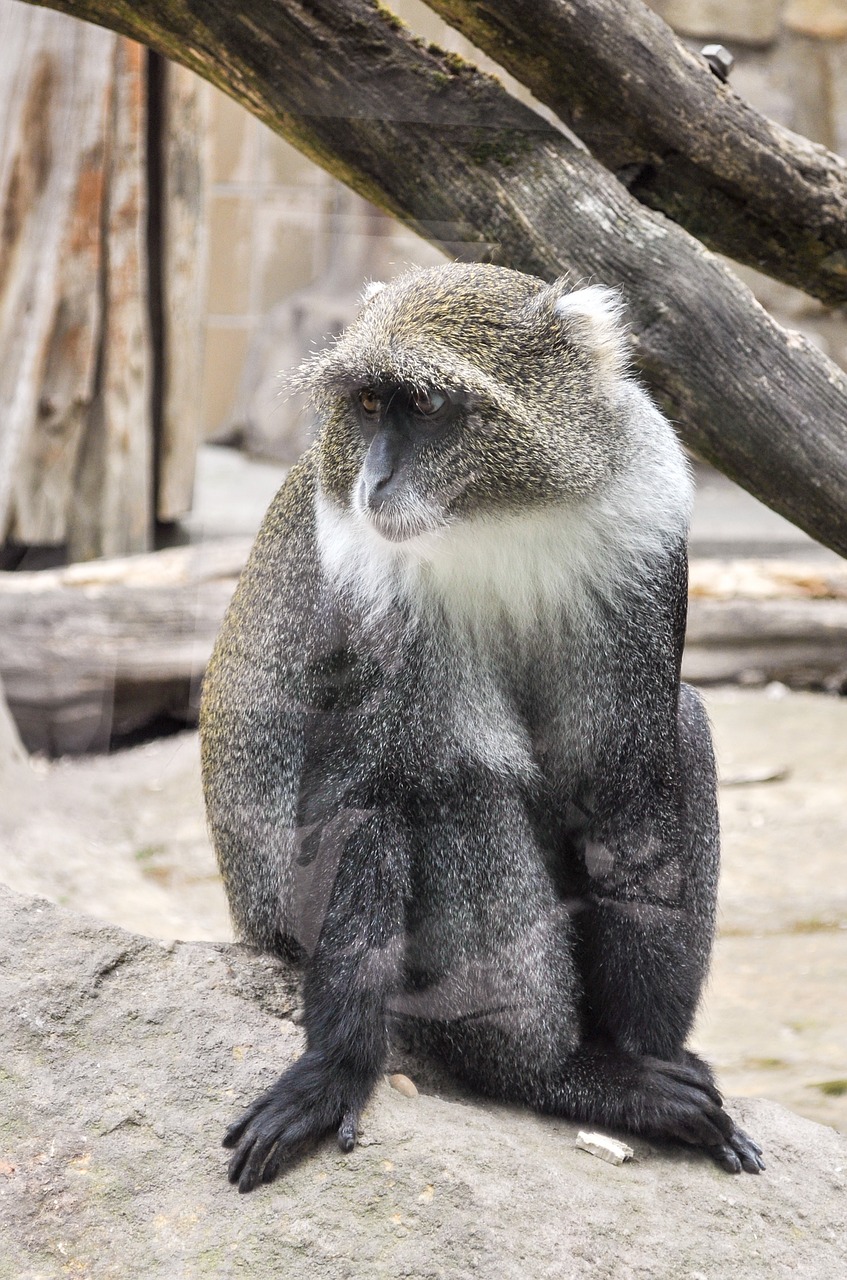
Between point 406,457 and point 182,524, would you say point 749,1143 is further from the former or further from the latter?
point 182,524

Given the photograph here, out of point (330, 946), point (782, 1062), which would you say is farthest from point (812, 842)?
point (330, 946)

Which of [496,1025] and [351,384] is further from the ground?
[351,384]

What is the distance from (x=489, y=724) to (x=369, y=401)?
2.50 feet

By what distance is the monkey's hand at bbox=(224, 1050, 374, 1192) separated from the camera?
2629mm

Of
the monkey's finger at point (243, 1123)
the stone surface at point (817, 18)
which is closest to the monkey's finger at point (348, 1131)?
the monkey's finger at point (243, 1123)

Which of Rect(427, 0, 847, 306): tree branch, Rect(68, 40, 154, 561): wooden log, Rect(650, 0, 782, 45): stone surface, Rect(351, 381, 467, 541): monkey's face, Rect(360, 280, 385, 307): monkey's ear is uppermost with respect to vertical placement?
Rect(650, 0, 782, 45): stone surface

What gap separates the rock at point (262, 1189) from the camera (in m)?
2.48

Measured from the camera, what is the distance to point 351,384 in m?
2.85

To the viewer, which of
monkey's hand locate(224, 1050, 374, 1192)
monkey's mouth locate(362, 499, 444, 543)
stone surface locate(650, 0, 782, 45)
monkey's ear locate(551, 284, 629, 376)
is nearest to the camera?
monkey's hand locate(224, 1050, 374, 1192)

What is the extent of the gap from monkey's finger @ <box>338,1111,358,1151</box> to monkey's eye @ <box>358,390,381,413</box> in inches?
58.1

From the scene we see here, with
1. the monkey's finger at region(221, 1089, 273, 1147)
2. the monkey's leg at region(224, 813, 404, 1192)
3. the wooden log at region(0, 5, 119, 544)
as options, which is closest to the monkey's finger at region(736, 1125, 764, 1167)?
the monkey's leg at region(224, 813, 404, 1192)

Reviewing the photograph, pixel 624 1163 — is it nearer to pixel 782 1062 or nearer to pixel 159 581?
pixel 782 1062

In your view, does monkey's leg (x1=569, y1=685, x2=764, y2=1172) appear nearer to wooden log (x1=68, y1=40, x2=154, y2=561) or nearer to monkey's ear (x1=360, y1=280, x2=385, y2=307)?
monkey's ear (x1=360, y1=280, x2=385, y2=307)

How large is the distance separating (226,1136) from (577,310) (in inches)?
74.7
